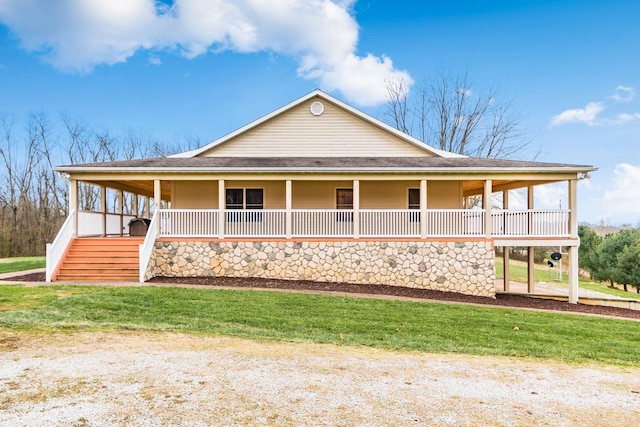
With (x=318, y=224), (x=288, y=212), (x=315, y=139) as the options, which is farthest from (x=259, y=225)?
(x=315, y=139)

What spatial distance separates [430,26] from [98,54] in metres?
30.0

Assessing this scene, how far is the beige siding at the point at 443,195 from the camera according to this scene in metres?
15.5

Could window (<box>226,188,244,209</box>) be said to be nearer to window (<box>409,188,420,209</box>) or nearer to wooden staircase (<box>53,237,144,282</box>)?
wooden staircase (<box>53,237,144,282</box>)

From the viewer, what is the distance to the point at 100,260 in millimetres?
12031

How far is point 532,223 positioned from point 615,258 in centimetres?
1771

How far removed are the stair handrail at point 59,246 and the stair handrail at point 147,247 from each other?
238 centimetres

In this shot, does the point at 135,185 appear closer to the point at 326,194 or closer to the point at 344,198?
the point at 326,194

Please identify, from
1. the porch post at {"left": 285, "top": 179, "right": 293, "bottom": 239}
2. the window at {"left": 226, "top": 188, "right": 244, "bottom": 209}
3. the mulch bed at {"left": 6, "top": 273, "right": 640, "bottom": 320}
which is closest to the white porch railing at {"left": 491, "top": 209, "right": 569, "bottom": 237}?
the mulch bed at {"left": 6, "top": 273, "right": 640, "bottom": 320}

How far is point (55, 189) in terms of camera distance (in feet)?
106

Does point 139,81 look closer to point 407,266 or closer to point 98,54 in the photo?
point 98,54

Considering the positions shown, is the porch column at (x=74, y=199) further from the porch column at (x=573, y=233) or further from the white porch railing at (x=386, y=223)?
the porch column at (x=573, y=233)

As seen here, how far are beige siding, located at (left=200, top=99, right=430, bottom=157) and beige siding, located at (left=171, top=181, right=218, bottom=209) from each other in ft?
4.94

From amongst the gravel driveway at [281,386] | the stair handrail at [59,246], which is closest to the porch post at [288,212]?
the stair handrail at [59,246]

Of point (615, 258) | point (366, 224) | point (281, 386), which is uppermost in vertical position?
point (366, 224)
